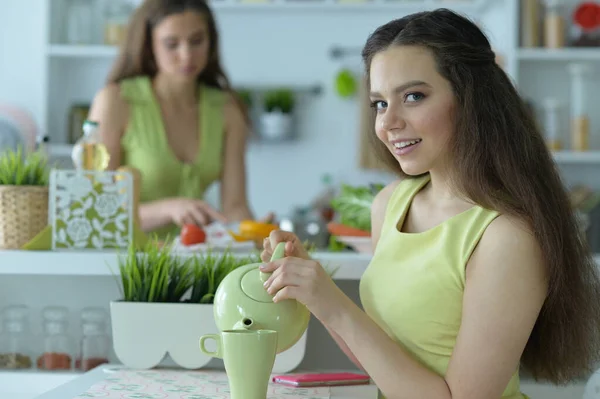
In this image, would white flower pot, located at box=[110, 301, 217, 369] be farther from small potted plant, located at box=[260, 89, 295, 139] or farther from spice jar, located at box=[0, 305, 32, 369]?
small potted plant, located at box=[260, 89, 295, 139]

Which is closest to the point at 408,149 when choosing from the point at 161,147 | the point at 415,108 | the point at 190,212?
the point at 415,108

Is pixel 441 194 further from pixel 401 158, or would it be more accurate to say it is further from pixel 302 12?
pixel 302 12

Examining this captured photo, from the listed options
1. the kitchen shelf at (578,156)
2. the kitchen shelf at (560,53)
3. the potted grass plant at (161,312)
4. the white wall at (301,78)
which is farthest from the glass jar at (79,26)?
the potted grass plant at (161,312)

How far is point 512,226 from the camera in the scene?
1284 millimetres

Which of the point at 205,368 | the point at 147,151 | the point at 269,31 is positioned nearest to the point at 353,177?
the point at 269,31

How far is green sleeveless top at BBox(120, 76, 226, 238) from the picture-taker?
2807 mm

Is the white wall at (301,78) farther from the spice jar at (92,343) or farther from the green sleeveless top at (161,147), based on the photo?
the spice jar at (92,343)

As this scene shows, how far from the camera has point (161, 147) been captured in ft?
9.28

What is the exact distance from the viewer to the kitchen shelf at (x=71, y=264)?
1.74 meters

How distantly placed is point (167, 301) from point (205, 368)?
0.50ft

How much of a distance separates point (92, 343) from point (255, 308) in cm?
60

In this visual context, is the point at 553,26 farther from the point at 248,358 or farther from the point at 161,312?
the point at 248,358

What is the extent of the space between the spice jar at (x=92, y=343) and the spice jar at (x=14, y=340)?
0.12 m

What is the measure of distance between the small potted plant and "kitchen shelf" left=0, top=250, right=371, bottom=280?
2.52m
